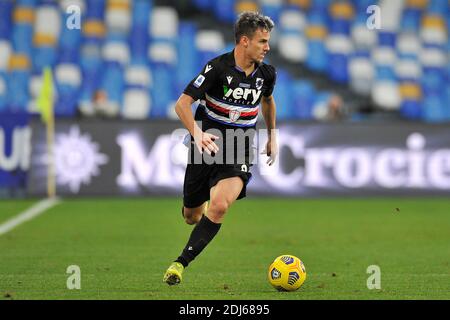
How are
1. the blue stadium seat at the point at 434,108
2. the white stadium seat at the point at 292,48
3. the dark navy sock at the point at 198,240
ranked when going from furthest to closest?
the white stadium seat at the point at 292,48
the blue stadium seat at the point at 434,108
the dark navy sock at the point at 198,240

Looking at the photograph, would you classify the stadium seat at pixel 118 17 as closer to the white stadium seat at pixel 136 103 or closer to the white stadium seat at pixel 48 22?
the white stadium seat at pixel 48 22

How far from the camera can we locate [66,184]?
57.7 feet

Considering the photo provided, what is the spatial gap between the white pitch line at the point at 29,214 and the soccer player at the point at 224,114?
4.92m

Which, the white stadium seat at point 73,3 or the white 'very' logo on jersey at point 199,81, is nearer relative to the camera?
the white 'very' logo on jersey at point 199,81

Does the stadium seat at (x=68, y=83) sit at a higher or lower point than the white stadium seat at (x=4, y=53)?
lower

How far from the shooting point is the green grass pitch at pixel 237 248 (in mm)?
7633

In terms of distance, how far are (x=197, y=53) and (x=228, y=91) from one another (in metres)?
14.7

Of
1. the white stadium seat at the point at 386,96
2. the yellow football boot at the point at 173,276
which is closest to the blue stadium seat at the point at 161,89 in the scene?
the white stadium seat at the point at 386,96

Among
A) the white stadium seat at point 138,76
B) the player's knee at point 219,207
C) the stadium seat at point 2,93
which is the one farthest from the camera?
the white stadium seat at point 138,76

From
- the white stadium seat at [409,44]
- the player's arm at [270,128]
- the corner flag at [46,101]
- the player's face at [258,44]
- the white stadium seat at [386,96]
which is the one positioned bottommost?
the player's arm at [270,128]

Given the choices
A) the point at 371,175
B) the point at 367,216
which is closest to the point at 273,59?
the point at 371,175

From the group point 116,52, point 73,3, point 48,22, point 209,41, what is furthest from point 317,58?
point 48,22

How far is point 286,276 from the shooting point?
757cm
